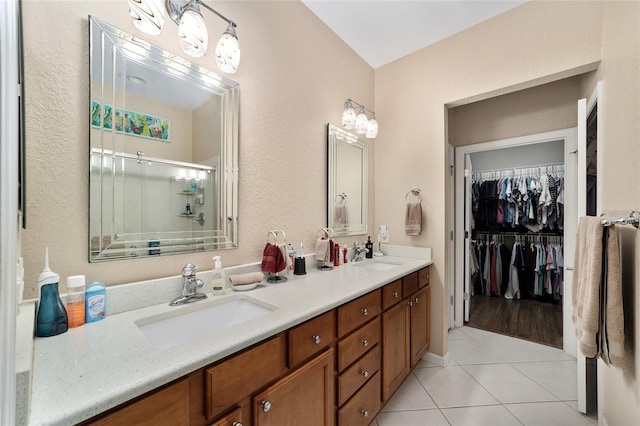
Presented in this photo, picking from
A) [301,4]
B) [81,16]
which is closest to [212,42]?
[81,16]

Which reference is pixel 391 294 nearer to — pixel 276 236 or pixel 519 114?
pixel 276 236

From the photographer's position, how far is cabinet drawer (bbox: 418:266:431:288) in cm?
204

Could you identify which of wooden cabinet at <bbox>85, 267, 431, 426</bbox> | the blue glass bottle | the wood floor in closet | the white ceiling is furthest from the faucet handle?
the wood floor in closet

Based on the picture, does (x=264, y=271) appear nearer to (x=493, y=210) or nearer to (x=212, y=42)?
(x=212, y=42)

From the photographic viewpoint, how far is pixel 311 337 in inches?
41.8

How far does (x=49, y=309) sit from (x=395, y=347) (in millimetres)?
1710

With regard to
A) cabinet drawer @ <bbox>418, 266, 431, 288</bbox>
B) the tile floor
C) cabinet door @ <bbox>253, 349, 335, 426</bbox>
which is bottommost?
the tile floor

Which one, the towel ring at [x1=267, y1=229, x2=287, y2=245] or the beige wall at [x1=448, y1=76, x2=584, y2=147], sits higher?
the beige wall at [x1=448, y1=76, x2=584, y2=147]

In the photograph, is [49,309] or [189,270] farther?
[189,270]

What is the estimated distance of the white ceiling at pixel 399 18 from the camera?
1.86 m

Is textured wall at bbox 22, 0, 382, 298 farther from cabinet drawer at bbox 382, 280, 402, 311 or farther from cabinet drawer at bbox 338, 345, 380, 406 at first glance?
cabinet drawer at bbox 338, 345, 380, 406

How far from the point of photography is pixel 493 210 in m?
3.97

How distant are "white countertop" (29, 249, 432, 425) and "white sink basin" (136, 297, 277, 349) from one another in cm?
2

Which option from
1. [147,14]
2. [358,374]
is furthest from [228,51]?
[358,374]
